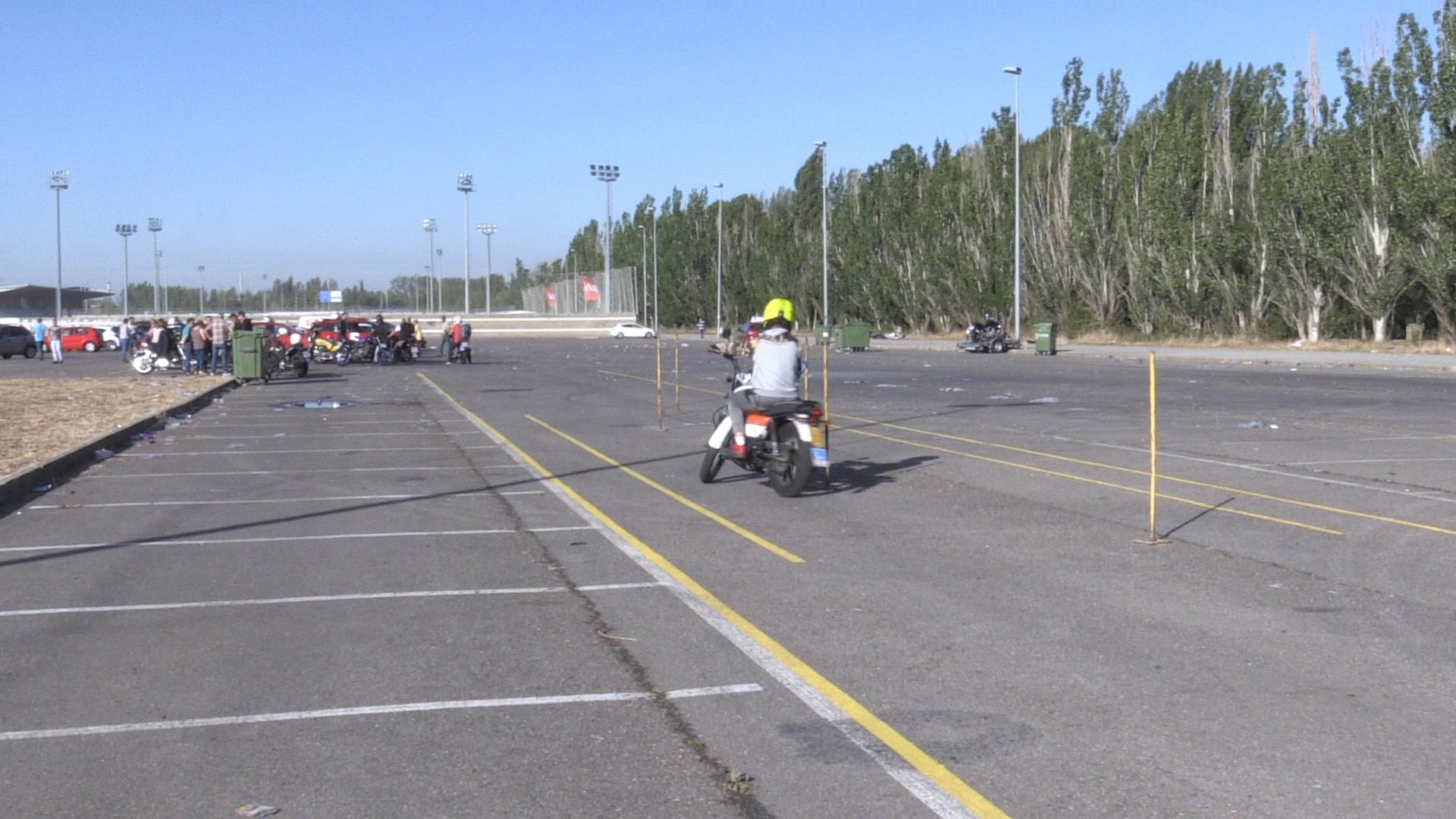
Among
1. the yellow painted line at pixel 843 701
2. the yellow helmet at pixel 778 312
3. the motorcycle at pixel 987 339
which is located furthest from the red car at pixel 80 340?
the yellow painted line at pixel 843 701

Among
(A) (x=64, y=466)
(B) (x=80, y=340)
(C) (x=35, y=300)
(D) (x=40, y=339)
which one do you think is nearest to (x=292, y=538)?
(A) (x=64, y=466)

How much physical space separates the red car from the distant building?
1734 inches

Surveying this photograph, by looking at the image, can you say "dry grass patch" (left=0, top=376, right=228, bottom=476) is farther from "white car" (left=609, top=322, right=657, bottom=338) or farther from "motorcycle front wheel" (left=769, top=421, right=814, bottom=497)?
"white car" (left=609, top=322, right=657, bottom=338)

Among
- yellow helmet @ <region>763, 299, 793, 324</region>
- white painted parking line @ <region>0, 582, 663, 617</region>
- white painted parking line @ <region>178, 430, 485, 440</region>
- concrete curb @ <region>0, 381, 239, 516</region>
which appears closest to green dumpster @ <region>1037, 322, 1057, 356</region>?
white painted parking line @ <region>178, 430, 485, 440</region>

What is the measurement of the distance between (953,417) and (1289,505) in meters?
10.9

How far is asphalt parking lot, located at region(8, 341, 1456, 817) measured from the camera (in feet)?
17.5

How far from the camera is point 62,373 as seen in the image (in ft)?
149

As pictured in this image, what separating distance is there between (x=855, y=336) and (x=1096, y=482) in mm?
48347

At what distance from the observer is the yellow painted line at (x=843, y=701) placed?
16.8 ft

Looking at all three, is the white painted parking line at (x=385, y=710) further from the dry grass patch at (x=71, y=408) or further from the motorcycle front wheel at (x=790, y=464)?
the dry grass patch at (x=71, y=408)

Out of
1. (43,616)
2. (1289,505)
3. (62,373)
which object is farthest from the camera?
(62,373)

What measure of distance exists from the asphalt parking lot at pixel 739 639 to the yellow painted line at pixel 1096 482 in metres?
0.10

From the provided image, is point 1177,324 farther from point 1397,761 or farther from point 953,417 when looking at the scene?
point 1397,761

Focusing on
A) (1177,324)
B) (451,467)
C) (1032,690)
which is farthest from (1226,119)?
(1032,690)
